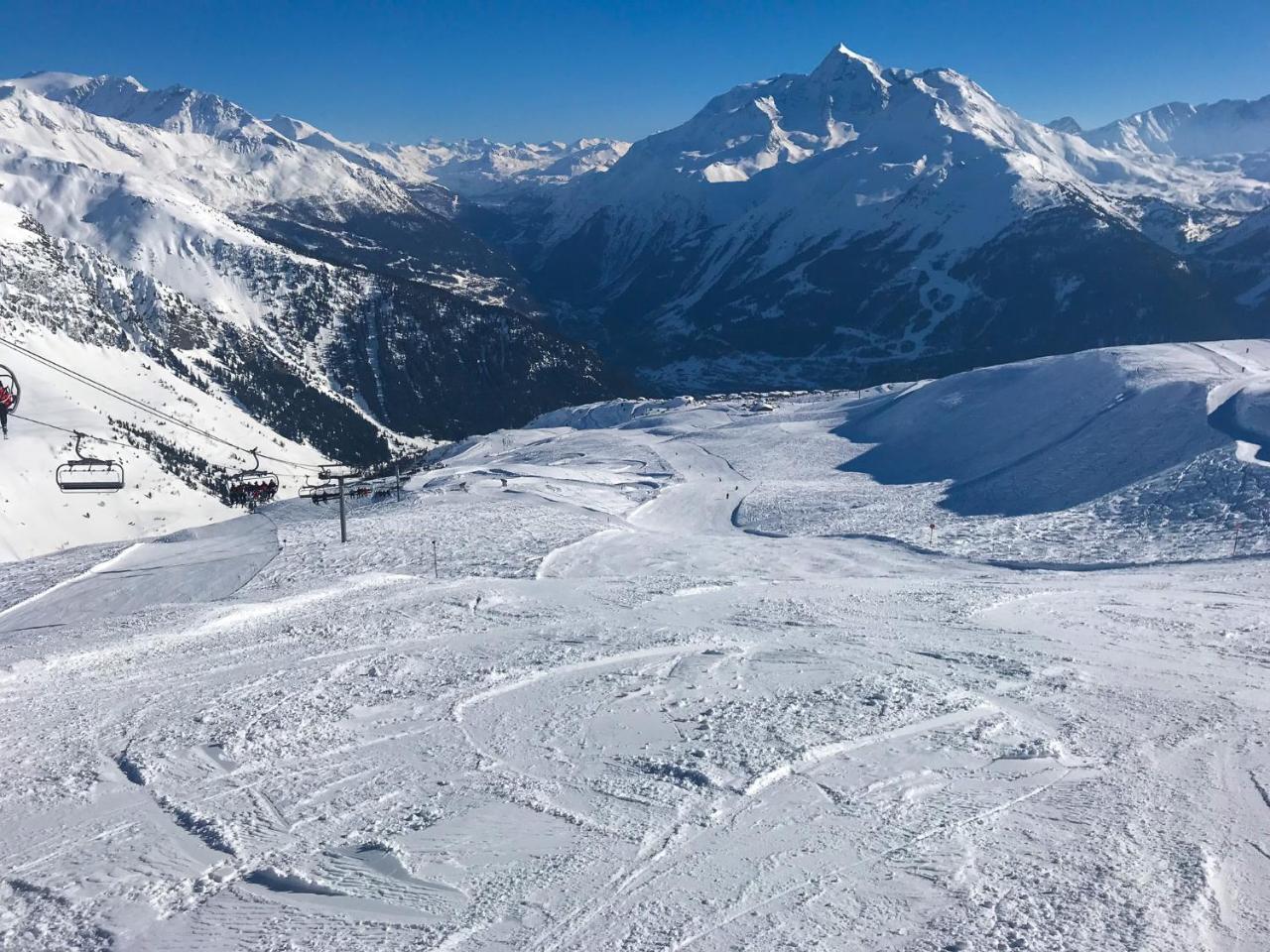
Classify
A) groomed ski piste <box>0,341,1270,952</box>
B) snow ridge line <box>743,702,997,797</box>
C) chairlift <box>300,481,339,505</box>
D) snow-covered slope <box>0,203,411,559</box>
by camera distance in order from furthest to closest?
snow-covered slope <box>0,203,411,559</box> < chairlift <box>300,481,339,505</box> < snow ridge line <box>743,702,997,797</box> < groomed ski piste <box>0,341,1270,952</box>

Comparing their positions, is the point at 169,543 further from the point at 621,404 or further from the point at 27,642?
the point at 621,404

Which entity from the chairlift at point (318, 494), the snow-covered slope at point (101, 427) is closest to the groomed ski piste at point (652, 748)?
the chairlift at point (318, 494)

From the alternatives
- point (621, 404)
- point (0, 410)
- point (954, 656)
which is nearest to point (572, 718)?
point (954, 656)

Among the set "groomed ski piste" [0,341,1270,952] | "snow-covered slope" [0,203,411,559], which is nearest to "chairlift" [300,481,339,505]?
"groomed ski piste" [0,341,1270,952]

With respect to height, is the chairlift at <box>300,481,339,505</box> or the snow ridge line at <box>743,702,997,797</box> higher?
the chairlift at <box>300,481,339,505</box>

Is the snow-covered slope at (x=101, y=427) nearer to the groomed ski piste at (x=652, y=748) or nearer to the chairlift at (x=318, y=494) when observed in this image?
the chairlift at (x=318, y=494)

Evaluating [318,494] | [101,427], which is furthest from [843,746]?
[101,427]

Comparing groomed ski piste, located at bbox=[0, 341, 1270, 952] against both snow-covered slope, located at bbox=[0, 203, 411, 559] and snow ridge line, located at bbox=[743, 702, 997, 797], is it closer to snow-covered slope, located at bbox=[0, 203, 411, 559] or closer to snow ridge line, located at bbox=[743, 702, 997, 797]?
snow ridge line, located at bbox=[743, 702, 997, 797]
